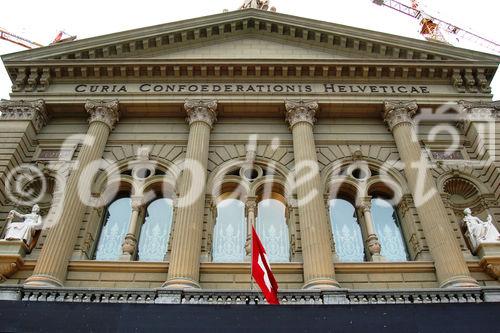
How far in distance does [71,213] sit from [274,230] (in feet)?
24.6

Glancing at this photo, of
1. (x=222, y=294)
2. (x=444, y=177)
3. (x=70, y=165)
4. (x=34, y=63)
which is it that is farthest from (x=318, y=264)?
(x=34, y=63)

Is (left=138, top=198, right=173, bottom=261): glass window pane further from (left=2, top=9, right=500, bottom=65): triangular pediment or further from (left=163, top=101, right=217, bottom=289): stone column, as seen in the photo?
(left=2, top=9, right=500, bottom=65): triangular pediment

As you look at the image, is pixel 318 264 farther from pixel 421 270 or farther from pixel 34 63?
pixel 34 63

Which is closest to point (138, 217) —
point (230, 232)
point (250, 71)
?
point (230, 232)

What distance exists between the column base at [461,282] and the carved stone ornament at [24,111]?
56.9ft

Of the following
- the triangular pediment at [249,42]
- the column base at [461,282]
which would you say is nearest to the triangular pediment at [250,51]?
the triangular pediment at [249,42]

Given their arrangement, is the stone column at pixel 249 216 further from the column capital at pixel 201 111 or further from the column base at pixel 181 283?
the column capital at pixel 201 111

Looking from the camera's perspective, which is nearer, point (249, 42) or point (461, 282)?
point (461, 282)

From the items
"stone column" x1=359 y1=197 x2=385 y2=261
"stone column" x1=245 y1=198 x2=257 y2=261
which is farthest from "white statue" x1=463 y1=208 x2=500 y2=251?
"stone column" x1=245 y1=198 x2=257 y2=261

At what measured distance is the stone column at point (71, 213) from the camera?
14.2 metres

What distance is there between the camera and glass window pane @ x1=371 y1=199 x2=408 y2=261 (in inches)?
646

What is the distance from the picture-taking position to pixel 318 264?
14367 mm

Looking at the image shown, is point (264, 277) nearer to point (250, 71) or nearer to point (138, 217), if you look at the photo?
point (138, 217)

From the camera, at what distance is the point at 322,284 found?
1376 centimetres
